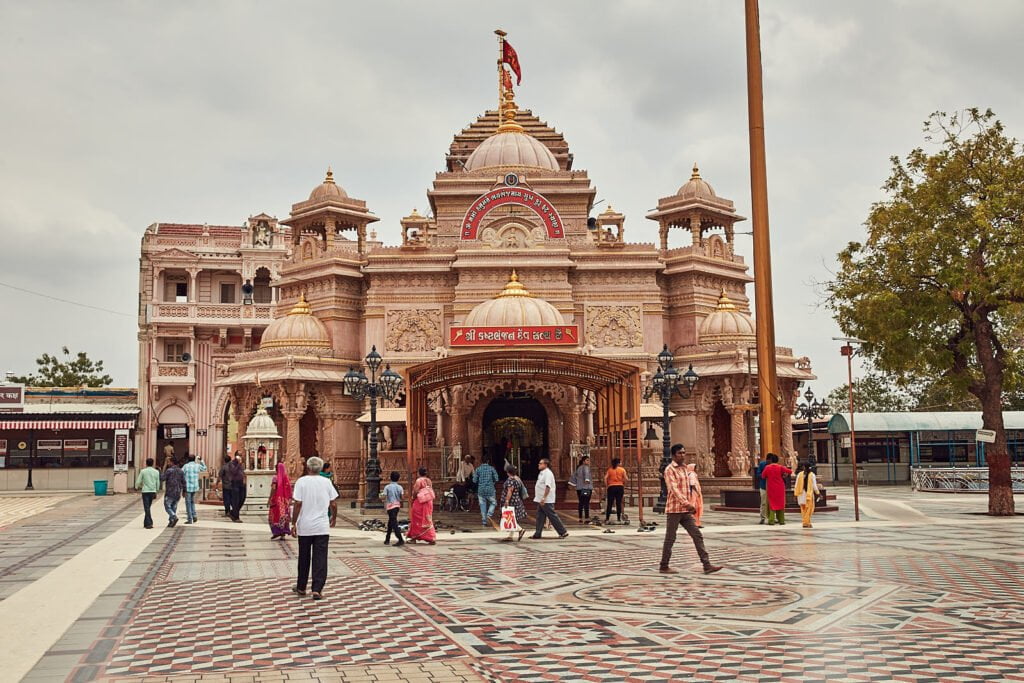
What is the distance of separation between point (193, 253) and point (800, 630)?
158ft

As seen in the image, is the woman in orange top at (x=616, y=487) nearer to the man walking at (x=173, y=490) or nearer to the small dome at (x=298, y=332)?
Answer: the man walking at (x=173, y=490)

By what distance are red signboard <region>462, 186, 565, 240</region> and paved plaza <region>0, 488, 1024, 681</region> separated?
70.6ft

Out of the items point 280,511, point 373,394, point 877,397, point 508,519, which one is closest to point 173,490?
point 280,511

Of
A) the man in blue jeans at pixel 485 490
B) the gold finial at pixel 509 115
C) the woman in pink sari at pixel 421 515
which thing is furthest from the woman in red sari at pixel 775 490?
the gold finial at pixel 509 115

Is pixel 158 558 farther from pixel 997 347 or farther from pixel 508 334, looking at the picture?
pixel 997 347

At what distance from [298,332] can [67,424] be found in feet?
52.0

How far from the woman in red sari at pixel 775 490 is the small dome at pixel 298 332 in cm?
2017

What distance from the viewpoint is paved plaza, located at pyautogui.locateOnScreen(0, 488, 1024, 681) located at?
784 centimetres

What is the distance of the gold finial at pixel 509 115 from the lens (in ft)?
145

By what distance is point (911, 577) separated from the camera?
12680 mm

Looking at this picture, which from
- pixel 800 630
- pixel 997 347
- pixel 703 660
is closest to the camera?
pixel 703 660

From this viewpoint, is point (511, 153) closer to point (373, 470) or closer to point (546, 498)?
point (373, 470)

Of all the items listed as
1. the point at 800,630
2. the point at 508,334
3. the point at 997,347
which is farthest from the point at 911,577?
the point at 508,334

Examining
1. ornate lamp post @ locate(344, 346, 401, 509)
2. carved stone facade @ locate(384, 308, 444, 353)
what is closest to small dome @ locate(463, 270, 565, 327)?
carved stone facade @ locate(384, 308, 444, 353)
